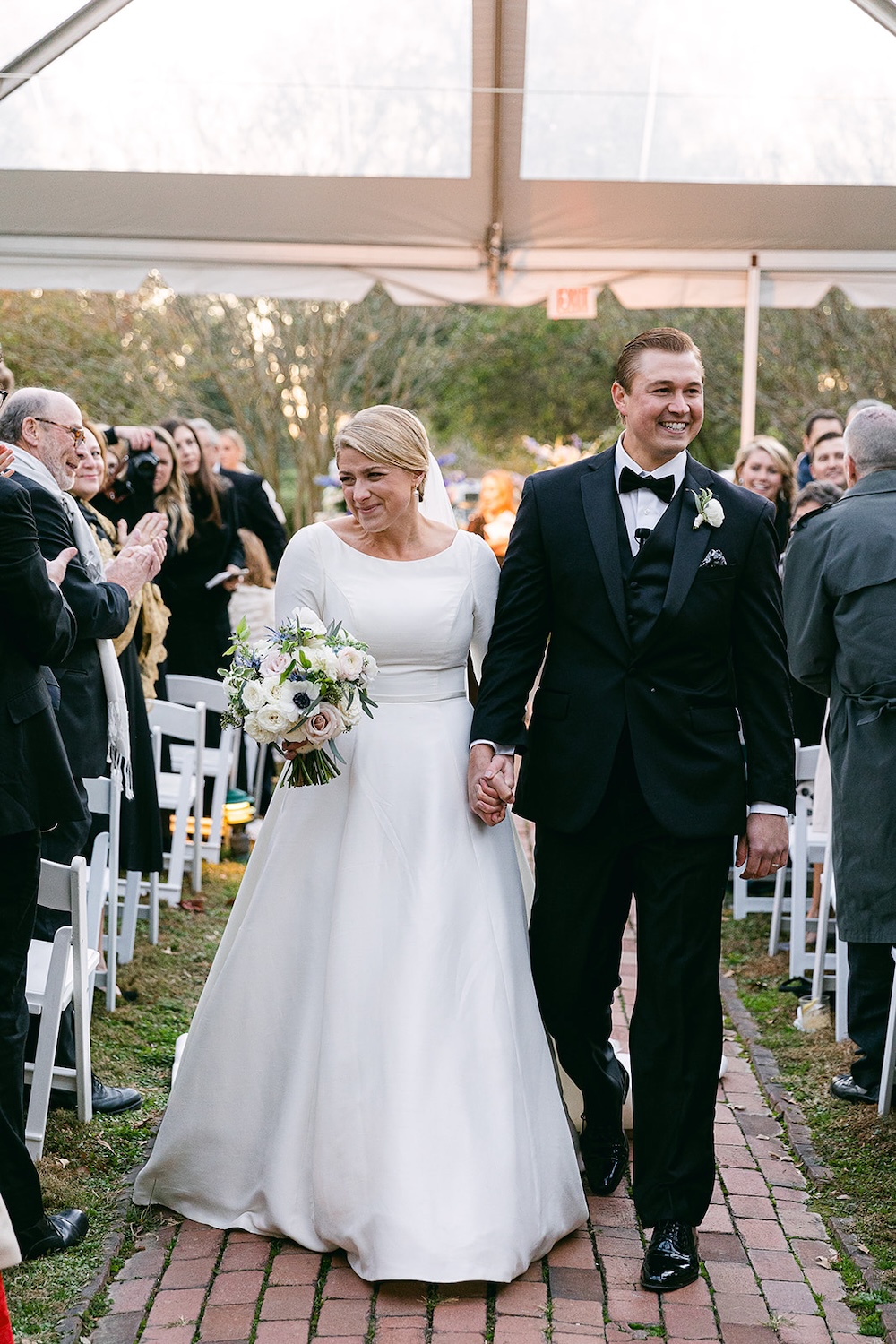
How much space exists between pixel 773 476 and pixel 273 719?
4873 mm

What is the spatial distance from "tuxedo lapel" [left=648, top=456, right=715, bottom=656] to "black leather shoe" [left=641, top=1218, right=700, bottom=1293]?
57.7 inches

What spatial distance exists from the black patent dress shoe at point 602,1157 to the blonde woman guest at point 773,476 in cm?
436

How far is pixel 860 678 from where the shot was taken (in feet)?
15.2

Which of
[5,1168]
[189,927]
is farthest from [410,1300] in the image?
[189,927]

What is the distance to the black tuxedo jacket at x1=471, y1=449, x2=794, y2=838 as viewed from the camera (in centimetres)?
351

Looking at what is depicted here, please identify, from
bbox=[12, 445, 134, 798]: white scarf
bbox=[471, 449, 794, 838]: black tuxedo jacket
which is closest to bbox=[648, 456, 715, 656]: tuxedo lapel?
bbox=[471, 449, 794, 838]: black tuxedo jacket

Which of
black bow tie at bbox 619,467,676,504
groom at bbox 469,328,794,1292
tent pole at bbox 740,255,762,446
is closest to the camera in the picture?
groom at bbox 469,328,794,1292

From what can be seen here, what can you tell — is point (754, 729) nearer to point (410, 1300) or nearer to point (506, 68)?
point (410, 1300)

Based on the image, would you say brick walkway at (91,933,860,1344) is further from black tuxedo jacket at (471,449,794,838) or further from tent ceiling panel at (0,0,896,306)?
→ tent ceiling panel at (0,0,896,306)

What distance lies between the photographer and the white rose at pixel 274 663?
3545mm

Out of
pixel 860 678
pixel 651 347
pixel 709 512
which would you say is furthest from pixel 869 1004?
pixel 651 347

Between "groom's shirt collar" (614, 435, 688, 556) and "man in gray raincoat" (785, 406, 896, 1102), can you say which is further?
"man in gray raincoat" (785, 406, 896, 1102)

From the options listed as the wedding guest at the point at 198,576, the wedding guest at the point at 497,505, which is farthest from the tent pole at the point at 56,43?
the wedding guest at the point at 497,505

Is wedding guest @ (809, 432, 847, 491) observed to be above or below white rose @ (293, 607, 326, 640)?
above
